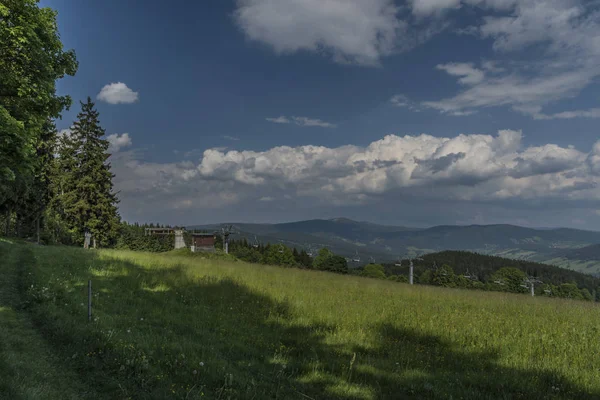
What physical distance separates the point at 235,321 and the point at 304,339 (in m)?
2.49

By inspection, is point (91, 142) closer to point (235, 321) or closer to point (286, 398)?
point (235, 321)

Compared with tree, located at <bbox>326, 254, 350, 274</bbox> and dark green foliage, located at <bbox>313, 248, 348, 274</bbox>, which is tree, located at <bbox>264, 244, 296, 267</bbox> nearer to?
dark green foliage, located at <bbox>313, 248, 348, 274</bbox>

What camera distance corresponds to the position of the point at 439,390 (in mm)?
6516

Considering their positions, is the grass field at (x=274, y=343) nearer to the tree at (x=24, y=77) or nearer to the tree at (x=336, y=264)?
the tree at (x=24, y=77)

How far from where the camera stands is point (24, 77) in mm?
14211

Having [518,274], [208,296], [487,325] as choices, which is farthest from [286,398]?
[518,274]

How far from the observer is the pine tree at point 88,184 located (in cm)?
4450

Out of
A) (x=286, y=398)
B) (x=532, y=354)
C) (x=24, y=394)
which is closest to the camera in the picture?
(x=24, y=394)

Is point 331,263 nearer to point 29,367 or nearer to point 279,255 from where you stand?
point 279,255

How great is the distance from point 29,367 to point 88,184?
44.9m

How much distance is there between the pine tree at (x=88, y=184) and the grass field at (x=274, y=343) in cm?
3426

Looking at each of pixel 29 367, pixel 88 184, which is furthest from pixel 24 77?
pixel 88 184

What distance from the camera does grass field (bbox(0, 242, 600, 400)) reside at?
6.11 meters

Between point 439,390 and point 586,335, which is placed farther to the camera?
point 586,335
